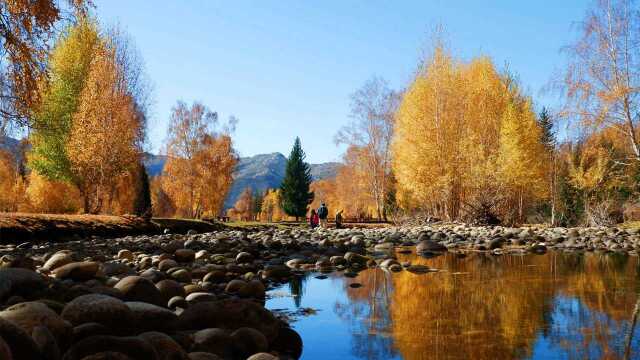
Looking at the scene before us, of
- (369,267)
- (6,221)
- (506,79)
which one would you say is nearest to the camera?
(369,267)

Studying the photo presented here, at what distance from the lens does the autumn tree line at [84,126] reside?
10.2m

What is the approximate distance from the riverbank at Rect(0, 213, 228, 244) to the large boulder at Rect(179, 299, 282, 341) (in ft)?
40.8

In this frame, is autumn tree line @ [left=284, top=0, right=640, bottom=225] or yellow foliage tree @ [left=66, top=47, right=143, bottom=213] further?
yellow foliage tree @ [left=66, top=47, right=143, bottom=213]

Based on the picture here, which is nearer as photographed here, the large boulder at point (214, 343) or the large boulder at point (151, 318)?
the large boulder at point (214, 343)

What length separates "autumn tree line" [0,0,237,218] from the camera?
1025 centimetres

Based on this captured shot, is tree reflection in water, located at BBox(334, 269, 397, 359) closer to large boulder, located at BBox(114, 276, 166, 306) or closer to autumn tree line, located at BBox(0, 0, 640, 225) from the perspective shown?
large boulder, located at BBox(114, 276, 166, 306)

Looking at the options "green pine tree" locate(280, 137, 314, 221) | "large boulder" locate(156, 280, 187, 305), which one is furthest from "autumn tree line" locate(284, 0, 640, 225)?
"green pine tree" locate(280, 137, 314, 221)

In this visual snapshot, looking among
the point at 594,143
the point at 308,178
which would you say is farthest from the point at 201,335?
the point at 308,178

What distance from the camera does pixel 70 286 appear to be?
4.15 m

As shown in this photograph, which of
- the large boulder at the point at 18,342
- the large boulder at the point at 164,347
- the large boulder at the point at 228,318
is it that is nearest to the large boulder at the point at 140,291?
Result: the large boulder at the point at 228,318

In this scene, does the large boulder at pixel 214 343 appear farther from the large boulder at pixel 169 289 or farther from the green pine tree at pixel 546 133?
the green pine tree at pixel 546 133

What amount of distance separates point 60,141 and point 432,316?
24.2m

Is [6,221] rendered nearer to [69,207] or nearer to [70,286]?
[70,286]

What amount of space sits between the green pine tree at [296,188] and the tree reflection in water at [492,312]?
38155mm
